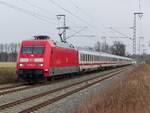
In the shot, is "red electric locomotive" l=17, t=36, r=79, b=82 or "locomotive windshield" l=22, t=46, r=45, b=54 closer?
"red electric locomotive" l=17, t=36, r=79, b=82

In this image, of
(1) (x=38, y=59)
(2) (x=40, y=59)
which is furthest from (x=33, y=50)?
(2) (x=40, y=59)

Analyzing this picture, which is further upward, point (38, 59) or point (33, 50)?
point (33, 50)

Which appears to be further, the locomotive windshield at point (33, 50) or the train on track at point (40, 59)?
the locomotive windshield at point (33, 50)

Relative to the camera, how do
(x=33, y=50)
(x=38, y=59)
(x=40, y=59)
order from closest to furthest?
(x=40, y=59)
(x=38, y=59)
(x=33, y=50)

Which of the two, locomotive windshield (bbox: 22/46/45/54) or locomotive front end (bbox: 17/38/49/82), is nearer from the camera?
locomotive front end (bbox: 17/38/49/82)

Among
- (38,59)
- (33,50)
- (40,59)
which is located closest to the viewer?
(40,59)

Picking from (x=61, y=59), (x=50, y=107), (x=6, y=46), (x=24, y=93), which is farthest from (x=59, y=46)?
(x=6, y=46)

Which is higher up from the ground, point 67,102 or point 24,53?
point 24,53

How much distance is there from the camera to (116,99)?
14.6 metres

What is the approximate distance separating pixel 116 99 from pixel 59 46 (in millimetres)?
18909

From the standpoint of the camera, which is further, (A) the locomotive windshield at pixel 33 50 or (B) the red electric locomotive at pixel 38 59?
(A) the locomotive windshield at pixel 33 50

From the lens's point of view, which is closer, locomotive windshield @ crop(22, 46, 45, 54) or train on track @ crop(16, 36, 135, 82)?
train on track @ crop(16, 36, 135, 82)

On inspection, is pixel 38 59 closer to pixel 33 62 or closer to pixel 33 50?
pixel 33 62

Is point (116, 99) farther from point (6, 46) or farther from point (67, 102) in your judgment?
point (6, 46)
